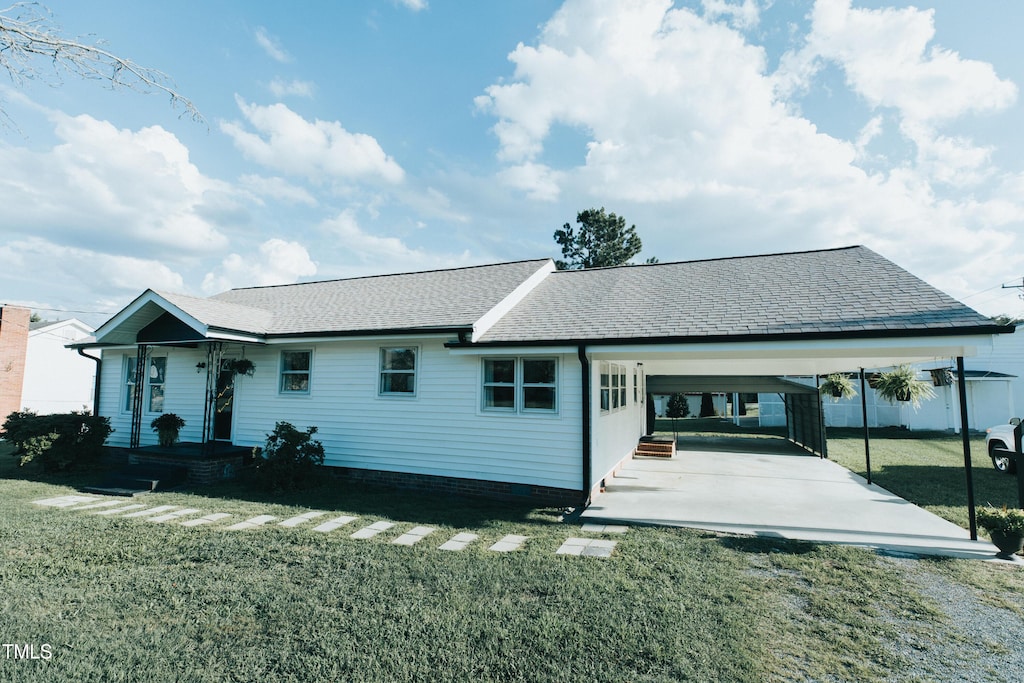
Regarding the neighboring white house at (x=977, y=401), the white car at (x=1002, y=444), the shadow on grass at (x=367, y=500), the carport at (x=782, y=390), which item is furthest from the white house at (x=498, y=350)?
the neighboring white house at (x=977, y=401)

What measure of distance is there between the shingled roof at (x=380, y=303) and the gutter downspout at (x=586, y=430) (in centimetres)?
219

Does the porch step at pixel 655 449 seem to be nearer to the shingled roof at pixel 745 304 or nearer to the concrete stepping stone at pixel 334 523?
the shingled roof at pixel 745 304

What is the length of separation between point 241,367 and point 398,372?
167 inches

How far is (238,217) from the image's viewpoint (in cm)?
2086

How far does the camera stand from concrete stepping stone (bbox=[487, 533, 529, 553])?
582cm

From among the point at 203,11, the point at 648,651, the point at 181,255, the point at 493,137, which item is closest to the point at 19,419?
the point at 181,255

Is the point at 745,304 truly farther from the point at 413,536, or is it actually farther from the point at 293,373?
the point at 293,373

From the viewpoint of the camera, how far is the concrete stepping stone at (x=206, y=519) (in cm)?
688

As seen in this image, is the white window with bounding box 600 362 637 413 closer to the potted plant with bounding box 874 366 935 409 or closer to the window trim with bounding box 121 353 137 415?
the potted plant with bounding box 874 366 935 409

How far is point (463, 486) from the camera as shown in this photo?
A: 8906 mm

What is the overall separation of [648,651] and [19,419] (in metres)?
15.4

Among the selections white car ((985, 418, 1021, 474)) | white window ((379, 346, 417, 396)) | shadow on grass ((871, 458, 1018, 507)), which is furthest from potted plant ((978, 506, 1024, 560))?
white window ((379, 346, 417, 396))

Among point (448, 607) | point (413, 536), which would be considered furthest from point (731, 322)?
point (448, 607)

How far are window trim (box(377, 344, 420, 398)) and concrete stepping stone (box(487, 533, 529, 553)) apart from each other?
13.2 feet
